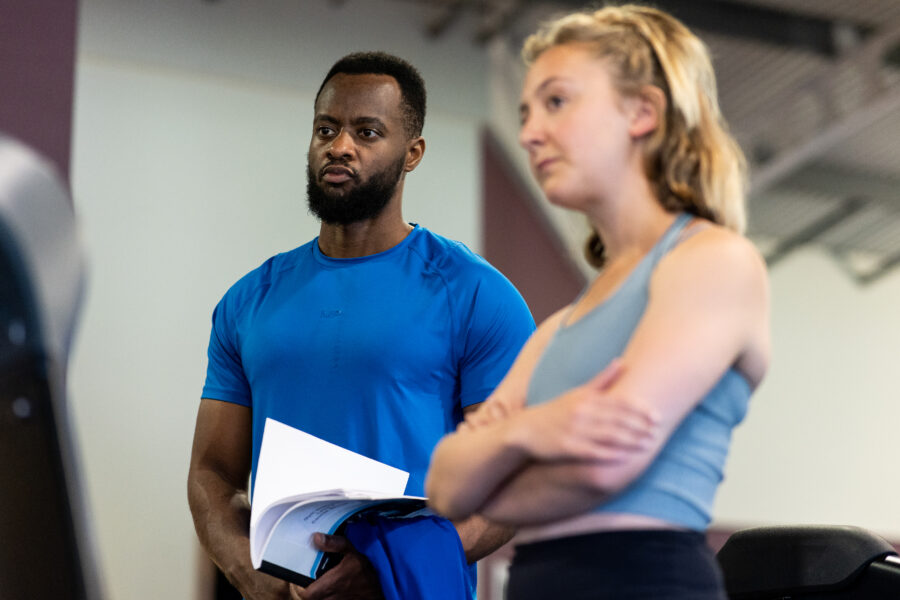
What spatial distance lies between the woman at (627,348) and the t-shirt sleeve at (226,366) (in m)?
0.84

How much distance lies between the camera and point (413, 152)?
2031 mm

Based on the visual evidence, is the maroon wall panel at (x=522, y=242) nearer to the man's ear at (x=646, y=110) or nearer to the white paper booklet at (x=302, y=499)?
the white paper booklet at (x=302, y=499)

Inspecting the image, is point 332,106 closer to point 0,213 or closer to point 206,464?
point 206,464

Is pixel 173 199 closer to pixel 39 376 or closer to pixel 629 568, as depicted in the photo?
pixel 629 568

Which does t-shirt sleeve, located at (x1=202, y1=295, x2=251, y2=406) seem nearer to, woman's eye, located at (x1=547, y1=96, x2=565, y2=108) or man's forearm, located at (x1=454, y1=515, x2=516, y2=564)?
man's forearm, located at (x1=454, y1=515, x2=516, y2=564)

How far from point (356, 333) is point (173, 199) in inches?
215

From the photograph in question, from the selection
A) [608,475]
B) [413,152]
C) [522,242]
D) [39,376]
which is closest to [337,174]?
[413,152]

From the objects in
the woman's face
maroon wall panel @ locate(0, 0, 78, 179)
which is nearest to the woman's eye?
the woman's face

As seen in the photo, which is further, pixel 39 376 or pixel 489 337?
pixel 489 337

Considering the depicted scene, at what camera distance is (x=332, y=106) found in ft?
6.28

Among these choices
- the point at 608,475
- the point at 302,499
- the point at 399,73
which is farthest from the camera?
the point at 399,73

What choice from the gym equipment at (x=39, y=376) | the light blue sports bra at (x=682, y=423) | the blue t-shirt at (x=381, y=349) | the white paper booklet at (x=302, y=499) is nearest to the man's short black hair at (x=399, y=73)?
the blue t-shirt at (x=381, y=349)

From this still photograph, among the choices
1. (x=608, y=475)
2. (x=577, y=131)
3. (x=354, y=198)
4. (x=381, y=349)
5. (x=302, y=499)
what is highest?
(x=577, y=131)

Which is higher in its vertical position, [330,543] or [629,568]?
[629,568]
